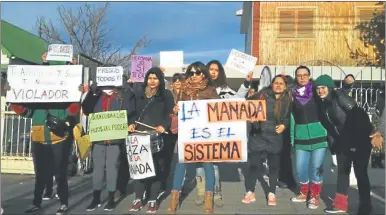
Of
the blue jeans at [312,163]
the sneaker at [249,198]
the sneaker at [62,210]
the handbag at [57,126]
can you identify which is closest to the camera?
the handbag at [57,126]

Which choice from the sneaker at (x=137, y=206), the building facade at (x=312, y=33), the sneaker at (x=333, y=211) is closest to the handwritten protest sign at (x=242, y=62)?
the sneaker at (x=333, y=211)

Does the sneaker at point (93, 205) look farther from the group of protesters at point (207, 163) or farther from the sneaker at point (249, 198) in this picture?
the sneaker at point (249, 198)

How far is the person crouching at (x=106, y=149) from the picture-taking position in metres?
6.75

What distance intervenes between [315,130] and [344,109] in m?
0.53

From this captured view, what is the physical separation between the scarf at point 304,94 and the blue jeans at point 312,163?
0.73m

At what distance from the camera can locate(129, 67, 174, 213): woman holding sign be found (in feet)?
22.3

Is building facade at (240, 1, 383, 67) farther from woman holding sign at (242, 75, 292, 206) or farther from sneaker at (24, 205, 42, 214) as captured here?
sneaker at (24, 205, 42, 214)

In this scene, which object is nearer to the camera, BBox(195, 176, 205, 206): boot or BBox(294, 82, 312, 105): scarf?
BBox(294, 82, 312, 105): scarf

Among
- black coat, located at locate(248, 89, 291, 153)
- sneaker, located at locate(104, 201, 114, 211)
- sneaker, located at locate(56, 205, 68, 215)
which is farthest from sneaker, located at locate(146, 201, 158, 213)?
black coat, located at locate(248, 89, 291, 153)

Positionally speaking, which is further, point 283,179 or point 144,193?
point 283,179

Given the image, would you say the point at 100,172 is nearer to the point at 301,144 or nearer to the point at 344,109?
the point at 301,144

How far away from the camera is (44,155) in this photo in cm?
658

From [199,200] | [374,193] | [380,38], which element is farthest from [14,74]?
[380,38]

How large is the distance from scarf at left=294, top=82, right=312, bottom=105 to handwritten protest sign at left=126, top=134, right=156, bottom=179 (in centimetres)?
227
